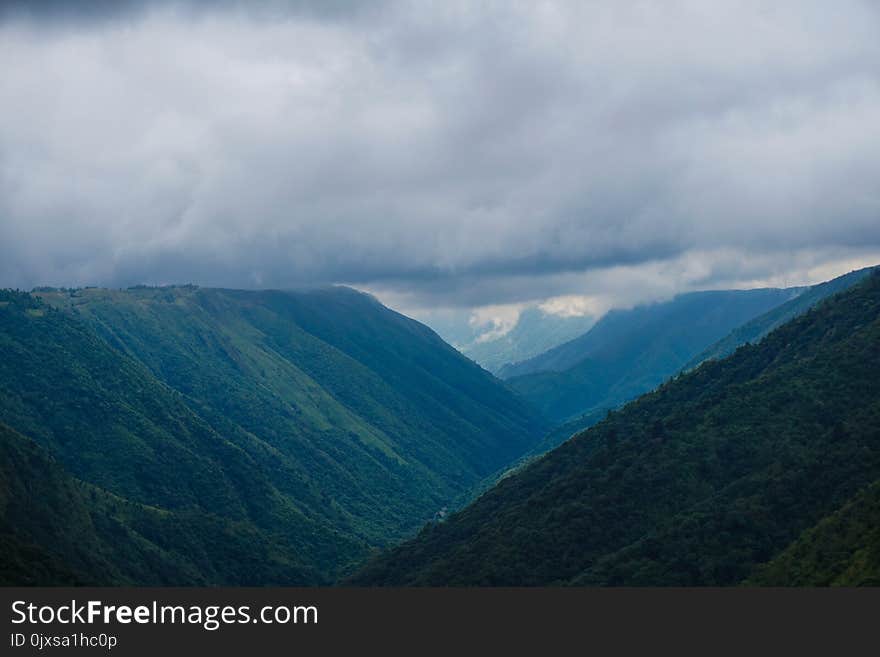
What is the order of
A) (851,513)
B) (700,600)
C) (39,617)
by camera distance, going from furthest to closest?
(851,513) → (700,600) → (39,617)

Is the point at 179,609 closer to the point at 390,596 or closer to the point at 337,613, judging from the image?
the point at 337,613

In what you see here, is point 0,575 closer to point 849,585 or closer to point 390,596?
point 390,596

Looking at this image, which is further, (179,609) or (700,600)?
(700,600)

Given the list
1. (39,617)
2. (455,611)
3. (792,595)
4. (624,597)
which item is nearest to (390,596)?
(455,611)

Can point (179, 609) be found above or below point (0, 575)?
below

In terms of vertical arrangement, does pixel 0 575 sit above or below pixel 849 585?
above

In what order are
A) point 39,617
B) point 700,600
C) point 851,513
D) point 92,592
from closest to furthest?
point 39,617, point 92,592, point 700,600, point 851,513

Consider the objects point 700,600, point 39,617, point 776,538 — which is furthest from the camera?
point 776,538

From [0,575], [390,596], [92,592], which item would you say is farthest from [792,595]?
[0,575]

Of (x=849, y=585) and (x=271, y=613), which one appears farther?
(x=849, y=585)
